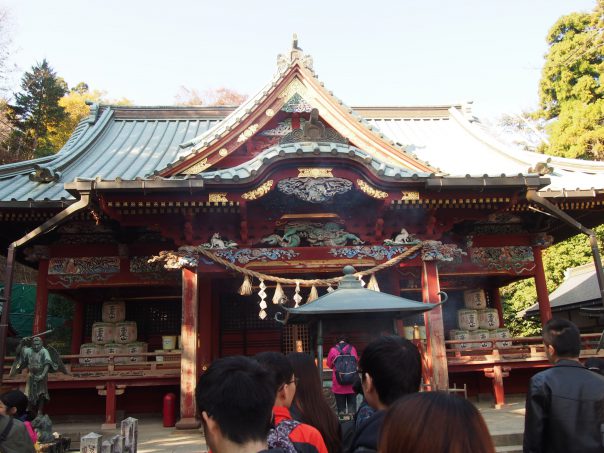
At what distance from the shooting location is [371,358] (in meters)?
2.42

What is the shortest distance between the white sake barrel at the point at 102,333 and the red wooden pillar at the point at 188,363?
3136 millimetres

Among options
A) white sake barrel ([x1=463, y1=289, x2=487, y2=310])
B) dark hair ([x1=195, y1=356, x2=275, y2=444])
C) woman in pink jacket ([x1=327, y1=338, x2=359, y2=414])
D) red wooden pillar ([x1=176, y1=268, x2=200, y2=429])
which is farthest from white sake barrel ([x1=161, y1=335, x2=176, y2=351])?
dark hair ([x1=195, y1=356, x2=275, y2=444])

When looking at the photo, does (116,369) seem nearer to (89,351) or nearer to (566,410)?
(89,351)

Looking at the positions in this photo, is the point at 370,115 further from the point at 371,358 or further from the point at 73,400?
the point at 371,358

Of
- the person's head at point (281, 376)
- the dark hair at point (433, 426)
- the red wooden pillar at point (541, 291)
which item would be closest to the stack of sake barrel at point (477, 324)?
the red wooden pillar at point (541, 291)

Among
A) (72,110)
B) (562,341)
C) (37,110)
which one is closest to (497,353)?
(562,341)

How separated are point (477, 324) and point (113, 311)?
8537mm

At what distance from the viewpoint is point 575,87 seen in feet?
74.8

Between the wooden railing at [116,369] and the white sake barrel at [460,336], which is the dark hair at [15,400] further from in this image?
the white sake barrel at [460,336]

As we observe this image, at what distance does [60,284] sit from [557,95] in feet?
78.1

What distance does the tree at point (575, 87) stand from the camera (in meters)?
21.0

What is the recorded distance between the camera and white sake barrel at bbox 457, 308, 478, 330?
1151 cm

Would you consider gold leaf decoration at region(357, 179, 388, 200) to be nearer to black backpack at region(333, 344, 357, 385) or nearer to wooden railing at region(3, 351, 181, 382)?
black backpack at region(333, 344, 357, 385)

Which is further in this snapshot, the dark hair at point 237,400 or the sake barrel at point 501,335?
the sake barrel at point 501,335
